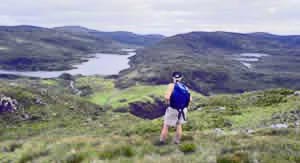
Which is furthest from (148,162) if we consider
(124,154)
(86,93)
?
(86,93)

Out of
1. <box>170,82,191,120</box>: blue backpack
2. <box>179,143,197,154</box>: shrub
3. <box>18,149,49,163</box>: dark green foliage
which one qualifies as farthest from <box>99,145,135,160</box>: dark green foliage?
<box>18,149,49,163</box>: dark green foliage

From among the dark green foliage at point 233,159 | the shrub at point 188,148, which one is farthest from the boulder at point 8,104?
the dark green foliage at point 233,159

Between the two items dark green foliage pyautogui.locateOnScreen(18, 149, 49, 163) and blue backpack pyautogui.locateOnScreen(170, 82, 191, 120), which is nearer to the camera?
dark green foliage pyautogui.locateOnScreen(18, 149, 49, 163)

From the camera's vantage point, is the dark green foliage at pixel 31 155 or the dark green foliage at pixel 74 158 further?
the dark green foliage at pixel 31 155

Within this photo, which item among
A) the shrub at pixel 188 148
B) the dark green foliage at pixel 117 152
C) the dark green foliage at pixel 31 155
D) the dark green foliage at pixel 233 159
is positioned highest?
the dark green foliage at pixel 233 159

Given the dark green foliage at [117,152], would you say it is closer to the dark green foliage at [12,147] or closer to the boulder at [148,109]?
the dark green foliage at [12,147]

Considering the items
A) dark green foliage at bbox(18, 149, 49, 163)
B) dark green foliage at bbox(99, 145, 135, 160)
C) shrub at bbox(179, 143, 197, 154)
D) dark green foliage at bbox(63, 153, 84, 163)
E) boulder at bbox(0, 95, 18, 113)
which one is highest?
shrub at bbox(179, 143, 197, 154)

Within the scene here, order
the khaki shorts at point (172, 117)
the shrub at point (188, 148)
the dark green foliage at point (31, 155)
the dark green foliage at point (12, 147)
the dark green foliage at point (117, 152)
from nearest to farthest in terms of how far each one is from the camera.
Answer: the dark green foliage at point (117, 152) < the shrub at point (188, 148) < the dark green foliage at point (31, 155) < the khaki shorts at point (172, 117) < the dark green foliage at point (12, 147)

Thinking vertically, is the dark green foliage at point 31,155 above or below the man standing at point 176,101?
below

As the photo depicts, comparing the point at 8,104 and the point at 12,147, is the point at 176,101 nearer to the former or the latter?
the point at 12,147

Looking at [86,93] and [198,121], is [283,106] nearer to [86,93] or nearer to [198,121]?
[198,121]

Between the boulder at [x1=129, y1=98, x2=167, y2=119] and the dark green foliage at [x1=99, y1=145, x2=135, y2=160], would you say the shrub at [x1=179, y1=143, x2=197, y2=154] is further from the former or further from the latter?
the boulder at [x1=129, y1=98, x2=167, y2=119]

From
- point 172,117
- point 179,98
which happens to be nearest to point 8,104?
point 172,117

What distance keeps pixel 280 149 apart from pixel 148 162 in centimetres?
411
